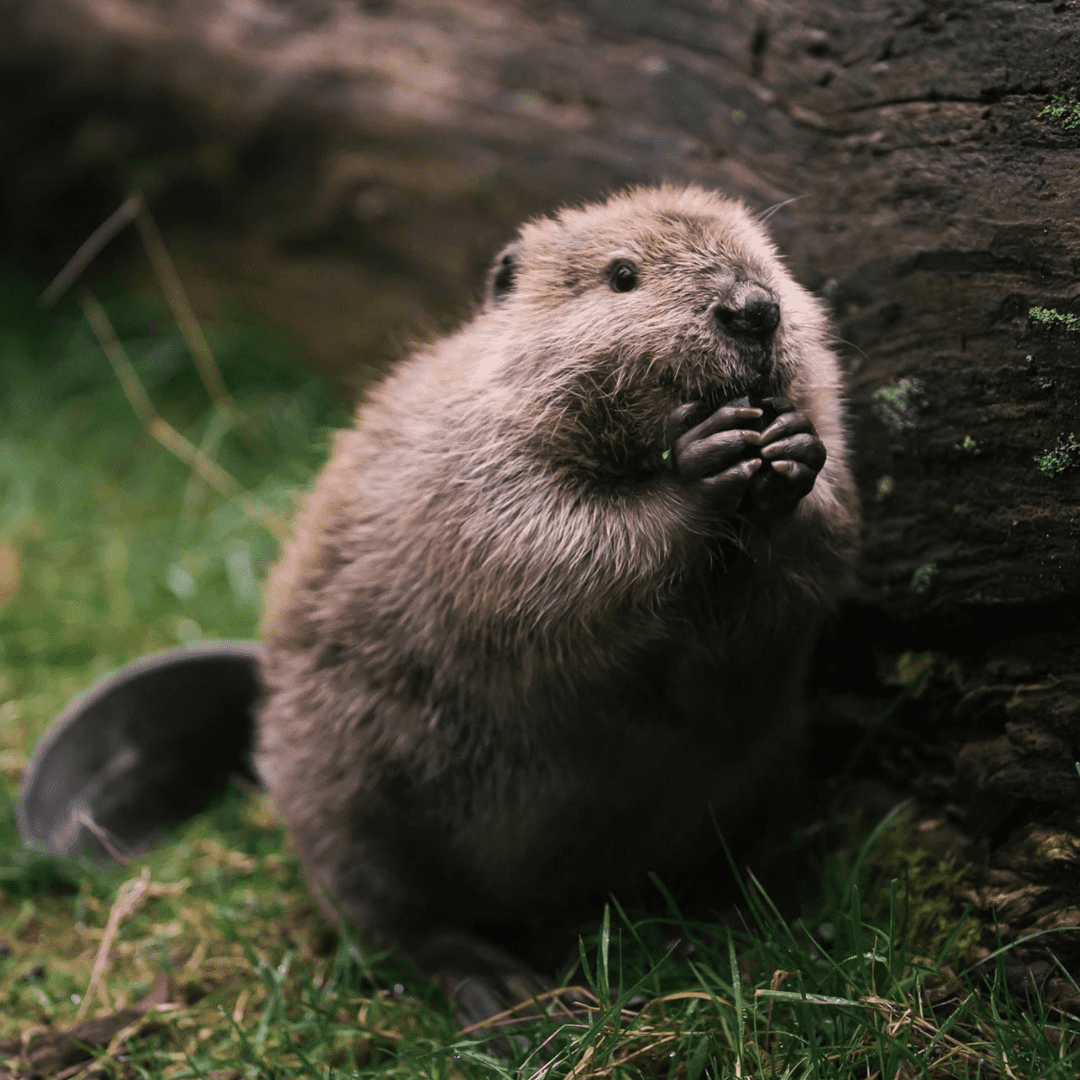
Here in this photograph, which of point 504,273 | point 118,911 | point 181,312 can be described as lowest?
point 118,911

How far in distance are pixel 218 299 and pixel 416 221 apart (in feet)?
5.45

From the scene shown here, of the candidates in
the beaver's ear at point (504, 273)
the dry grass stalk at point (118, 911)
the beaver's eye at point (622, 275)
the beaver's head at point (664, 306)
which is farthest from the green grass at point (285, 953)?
the beaver's ear at point (504, 273)

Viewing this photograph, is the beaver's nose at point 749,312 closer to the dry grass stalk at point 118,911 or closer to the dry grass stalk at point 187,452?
the dry grass stalk at point 118,911

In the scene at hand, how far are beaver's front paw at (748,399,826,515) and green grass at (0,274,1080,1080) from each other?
3.20 ft

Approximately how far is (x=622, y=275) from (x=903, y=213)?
2.65ft

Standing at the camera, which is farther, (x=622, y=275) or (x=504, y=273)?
(x=504, y=273)

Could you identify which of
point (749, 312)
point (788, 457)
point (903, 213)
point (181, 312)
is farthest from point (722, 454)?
point (181, 312)

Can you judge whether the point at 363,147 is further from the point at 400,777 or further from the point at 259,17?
the point at 400,777

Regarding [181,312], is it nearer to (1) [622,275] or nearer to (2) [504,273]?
(2) [504,273]

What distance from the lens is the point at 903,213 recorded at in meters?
3.09

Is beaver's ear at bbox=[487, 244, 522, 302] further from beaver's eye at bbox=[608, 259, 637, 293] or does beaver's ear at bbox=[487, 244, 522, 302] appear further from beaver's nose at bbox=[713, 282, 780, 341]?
beaver's nose at bbox=[713, 282, 780, 341]

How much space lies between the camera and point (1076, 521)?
2.73 m

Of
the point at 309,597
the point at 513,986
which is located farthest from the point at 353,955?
the point at 309,597

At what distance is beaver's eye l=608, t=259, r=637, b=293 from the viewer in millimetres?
2875
